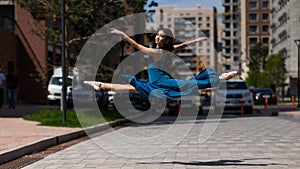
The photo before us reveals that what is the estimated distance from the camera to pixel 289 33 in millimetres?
82000

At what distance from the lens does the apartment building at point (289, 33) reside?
7956cm

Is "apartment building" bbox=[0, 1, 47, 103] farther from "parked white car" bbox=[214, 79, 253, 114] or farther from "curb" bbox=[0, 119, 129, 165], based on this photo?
"curb" bbox=[0, 119, 129, 165]

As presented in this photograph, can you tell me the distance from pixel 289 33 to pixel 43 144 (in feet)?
241

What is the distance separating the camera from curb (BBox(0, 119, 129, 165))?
33.6ft

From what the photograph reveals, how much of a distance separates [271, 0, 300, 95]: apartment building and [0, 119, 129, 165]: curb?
64999 mm

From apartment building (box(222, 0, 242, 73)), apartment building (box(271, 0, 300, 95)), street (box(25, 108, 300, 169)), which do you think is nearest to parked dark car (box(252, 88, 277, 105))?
apartment building (box(271, 0, 300, 95))

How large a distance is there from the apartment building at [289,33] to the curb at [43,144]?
213ft

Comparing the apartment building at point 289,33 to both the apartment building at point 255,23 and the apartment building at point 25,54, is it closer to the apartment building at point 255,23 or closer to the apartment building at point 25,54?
the apartment building at point 255,23

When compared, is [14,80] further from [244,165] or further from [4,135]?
[244,165]

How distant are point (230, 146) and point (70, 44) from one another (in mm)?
11266

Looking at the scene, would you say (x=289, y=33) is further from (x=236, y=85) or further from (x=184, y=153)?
(x=184, y=153)

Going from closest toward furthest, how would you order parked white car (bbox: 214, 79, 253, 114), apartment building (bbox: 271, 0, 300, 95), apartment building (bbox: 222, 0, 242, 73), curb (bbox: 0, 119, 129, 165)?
curb (bbox: 0, 119, 129, 165)
parked white car (bbox: 214, 79, 253, 114)
apartment building (bbox: 271, 0, 300, 95)
apartment building (bbox: 222, 0, 242, 73)

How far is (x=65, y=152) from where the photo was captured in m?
11.7

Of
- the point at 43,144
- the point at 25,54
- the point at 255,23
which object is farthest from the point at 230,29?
the point at 43,144
